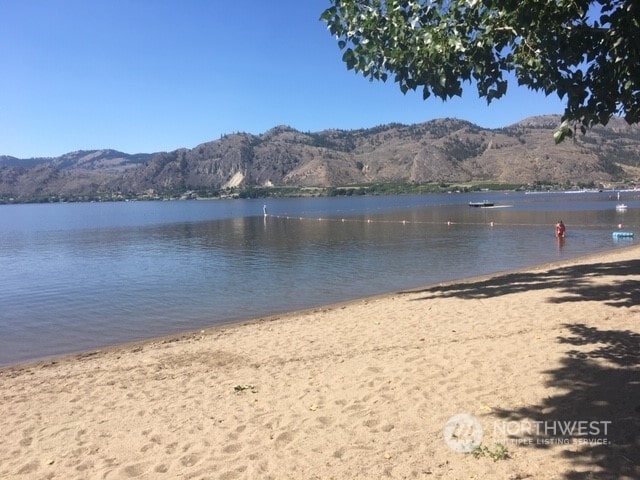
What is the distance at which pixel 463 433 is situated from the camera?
582 cm

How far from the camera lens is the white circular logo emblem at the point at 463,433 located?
5.51 m

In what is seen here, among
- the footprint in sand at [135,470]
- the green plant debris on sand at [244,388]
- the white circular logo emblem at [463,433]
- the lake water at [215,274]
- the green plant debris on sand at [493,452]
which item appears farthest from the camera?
the lake water at [215,274]

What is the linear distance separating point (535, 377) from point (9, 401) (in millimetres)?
8802

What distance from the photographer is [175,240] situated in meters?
50.4

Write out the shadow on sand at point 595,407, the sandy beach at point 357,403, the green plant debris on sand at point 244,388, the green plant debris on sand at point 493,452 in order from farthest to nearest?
the green plant debris on sand at point 244,388 < the sandy beach at point 357,403 < the green plant debris on sand at point 493,452 < the shadow on sand at point 595,407

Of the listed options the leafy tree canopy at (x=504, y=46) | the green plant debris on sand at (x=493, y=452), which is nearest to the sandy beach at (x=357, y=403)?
the green plant debris on sand at (x=493, y=452)

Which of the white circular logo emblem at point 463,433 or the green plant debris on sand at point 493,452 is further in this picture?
the white circular logo emblem at point 463,433

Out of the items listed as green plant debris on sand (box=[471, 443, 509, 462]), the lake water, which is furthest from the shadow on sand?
the lake water

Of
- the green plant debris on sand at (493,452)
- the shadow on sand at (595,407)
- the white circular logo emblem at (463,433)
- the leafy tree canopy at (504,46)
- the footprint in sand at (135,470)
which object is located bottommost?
the footprint in sand at (135,470)

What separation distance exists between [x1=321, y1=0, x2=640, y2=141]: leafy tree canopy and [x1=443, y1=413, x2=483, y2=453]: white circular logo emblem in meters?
3.35

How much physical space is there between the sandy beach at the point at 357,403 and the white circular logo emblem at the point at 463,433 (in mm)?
25

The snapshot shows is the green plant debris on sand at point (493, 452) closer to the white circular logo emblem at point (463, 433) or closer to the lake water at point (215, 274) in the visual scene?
the white circular logo emblem at point (463, 433)

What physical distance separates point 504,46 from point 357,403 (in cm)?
513

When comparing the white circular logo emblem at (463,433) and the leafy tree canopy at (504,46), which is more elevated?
the leafy tree canopy at (504,46)
